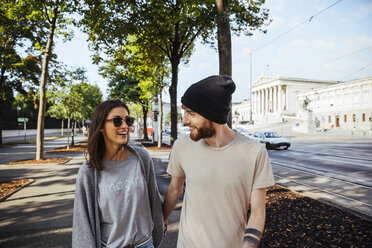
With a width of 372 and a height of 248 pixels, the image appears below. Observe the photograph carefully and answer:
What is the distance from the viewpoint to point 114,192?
205cm

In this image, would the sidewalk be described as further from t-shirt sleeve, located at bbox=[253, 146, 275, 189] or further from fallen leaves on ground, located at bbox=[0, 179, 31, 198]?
t-shirt sleeve, located at bbox=[253, 146, 275, 189]

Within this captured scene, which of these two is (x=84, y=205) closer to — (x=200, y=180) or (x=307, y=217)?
(x=200, y=180)

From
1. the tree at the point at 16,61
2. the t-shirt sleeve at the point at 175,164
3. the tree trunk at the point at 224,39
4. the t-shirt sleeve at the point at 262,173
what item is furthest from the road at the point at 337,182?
the tree at the point at 16,61

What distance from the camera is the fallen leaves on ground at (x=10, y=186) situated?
7.15 m

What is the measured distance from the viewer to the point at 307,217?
4.80m

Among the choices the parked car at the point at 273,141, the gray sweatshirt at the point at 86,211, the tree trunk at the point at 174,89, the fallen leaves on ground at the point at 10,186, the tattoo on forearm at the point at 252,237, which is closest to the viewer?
the tattoo on forearm at the point at 252,237

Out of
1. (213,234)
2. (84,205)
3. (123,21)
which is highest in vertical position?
(123,21)

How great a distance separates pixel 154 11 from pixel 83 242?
38.4ft

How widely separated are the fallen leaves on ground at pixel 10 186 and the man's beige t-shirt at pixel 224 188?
7.10 metres

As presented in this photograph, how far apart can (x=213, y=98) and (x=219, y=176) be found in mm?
535

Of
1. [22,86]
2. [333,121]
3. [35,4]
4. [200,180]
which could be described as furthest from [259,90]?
[200,180]

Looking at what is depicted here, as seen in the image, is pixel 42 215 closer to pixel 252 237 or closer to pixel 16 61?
pixel 252 237

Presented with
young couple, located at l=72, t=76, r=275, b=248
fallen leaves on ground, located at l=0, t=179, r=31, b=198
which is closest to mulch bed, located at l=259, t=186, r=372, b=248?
young couple, located at l=72, t=76, r=275, b=248

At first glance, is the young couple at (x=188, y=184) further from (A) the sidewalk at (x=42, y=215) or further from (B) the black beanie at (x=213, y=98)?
(A) the sidewalk at (x=42, y=215)
